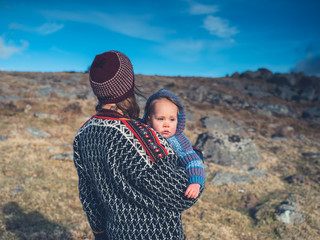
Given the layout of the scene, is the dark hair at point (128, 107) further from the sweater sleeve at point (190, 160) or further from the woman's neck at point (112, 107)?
the sweater sleeve at point (190, 160)

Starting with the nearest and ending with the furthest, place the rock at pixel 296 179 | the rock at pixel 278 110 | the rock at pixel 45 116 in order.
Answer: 1. the rock at pixel 296 179
2. the rock at pixel 45 116
3. the rock at pixel 278 110

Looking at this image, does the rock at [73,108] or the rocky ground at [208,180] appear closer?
the rocky ground at [208,180]

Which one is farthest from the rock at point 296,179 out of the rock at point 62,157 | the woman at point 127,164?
the woman at point 127,164

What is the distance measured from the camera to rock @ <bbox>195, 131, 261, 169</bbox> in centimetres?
999

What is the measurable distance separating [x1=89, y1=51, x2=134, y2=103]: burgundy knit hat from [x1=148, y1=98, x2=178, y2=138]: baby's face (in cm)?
83

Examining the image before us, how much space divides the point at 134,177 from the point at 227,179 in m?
7.44

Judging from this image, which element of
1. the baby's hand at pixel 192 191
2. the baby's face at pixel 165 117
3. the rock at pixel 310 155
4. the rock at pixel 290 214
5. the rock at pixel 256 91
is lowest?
the rock at pixel 290 214

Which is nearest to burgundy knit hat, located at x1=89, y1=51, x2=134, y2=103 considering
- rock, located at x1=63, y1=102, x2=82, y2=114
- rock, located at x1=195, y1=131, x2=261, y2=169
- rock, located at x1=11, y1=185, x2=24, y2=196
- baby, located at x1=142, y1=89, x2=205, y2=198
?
baby, located at x1=142, y1=89, x2=205, y2=198

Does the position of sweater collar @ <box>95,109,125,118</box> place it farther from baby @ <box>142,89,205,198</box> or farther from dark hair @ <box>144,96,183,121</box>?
dark hair @ <box>144,96,183,121</box>

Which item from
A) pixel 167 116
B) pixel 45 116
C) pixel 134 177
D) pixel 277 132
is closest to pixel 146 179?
pixel 134 177

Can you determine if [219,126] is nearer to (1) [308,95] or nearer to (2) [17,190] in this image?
(2) [17,190]

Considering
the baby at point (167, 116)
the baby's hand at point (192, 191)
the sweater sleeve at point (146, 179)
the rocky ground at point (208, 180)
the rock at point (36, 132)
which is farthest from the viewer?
the rock at point (36, 132)

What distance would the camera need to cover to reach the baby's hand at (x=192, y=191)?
161 cm

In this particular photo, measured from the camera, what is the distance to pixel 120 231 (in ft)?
5.71
